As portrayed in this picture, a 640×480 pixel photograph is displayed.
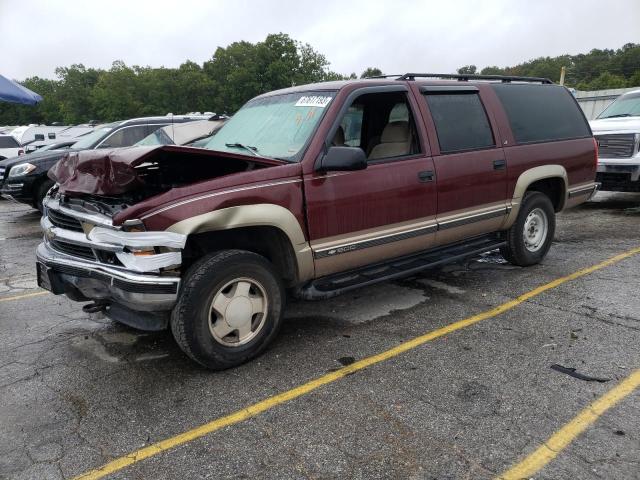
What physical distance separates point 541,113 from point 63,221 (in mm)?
4716

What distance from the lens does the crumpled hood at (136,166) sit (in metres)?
3.17

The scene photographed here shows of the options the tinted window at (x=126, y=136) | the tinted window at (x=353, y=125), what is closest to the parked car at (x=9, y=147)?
the tinted window at (x=126, y=136)

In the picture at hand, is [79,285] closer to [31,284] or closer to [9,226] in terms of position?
[31,284]

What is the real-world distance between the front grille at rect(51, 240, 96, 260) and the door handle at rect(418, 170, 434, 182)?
2586mm

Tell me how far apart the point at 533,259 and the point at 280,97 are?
333 cm

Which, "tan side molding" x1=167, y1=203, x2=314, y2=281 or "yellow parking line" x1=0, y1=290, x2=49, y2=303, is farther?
"yellow parking line" x1=0, y1=290, x2=49, y2=303

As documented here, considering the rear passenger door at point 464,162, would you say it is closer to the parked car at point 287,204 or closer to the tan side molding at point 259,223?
the parked car at point 287,204

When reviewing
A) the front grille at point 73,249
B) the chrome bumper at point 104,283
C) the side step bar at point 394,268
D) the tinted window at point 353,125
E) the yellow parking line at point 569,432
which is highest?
the tinted window at point 353,125

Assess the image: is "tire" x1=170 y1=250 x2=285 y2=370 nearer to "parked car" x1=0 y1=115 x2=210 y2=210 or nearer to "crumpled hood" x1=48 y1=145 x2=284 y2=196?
"crumpled hood" x1=48 y1=145 x2=284 y2=196

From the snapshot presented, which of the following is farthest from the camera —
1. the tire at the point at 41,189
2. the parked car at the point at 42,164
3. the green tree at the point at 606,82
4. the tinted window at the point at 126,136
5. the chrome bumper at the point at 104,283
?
the green tree at the point at 606,82

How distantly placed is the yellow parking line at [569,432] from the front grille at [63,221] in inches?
120

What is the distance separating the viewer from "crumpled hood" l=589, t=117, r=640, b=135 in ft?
28.1

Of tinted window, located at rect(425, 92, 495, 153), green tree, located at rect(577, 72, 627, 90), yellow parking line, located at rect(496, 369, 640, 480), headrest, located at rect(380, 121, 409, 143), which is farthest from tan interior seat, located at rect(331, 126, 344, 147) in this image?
green tree, located at rect(577, 72, 627, 90)

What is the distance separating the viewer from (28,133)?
25.2 meters
